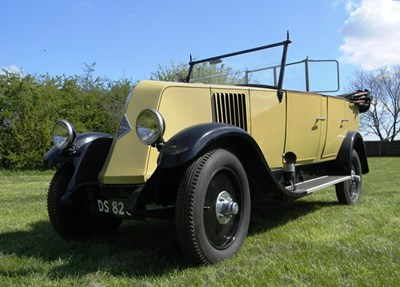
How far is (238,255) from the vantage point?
11.0ft

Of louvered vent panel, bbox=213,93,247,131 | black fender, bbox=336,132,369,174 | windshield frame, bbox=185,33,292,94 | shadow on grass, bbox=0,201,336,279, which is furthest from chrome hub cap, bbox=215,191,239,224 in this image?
→ black fender, bbox=336,132,369,174

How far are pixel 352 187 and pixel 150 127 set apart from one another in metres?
3.93

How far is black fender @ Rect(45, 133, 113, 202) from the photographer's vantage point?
12.3ft

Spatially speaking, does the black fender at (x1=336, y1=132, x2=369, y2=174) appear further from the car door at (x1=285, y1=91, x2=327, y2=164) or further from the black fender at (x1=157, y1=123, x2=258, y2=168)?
the black fender at (x1=157, y1=123, x2=258, y2=168)

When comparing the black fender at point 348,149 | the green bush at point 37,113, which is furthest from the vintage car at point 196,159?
the green bush at point 37,113

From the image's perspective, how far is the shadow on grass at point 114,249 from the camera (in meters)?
3.15

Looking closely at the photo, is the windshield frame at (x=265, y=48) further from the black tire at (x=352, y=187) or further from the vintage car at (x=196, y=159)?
the black tire at (x=352, y=187)

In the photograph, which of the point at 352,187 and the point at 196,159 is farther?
the point at 352,187

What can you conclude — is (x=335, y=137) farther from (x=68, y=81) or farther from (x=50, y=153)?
(x=68, y=81)

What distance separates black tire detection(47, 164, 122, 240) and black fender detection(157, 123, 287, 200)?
1.21m

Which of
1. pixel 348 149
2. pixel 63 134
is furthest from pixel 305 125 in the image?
pixel 63 134

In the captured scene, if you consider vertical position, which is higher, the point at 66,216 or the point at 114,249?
the point at 66,216

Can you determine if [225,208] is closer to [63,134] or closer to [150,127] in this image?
[150,127]

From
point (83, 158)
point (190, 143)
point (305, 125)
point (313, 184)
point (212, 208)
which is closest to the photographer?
point (190, 143)
